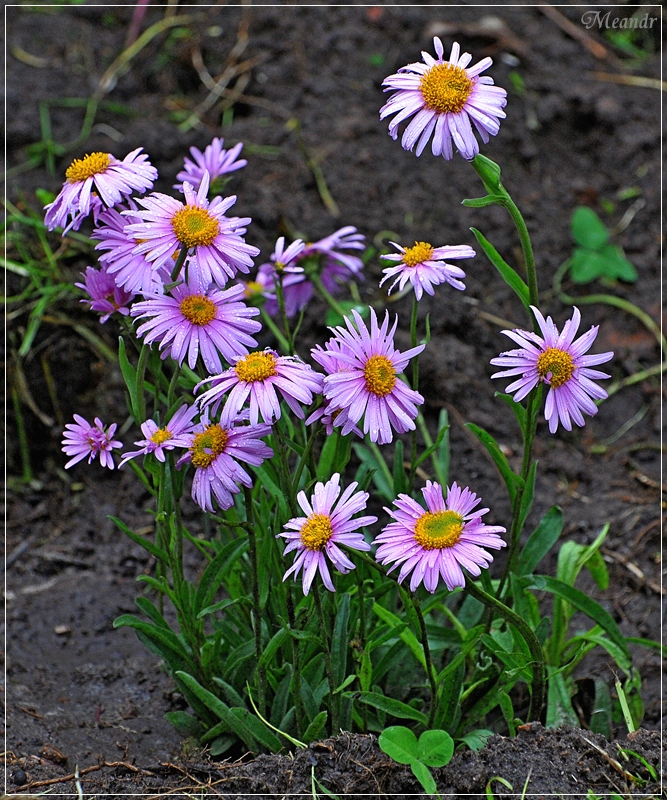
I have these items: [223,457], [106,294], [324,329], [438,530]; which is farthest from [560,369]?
[324,329]

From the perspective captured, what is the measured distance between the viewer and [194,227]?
4.23 ft

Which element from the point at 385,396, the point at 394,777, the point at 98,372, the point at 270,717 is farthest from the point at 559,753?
the point at 98,372

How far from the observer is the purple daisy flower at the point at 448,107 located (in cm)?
129

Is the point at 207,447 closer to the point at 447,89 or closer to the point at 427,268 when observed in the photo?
the point at 427,268

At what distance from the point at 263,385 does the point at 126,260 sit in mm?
335

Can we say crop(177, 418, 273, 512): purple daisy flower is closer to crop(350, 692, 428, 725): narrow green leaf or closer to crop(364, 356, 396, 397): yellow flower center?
crop(364, 356, 396, 397): yellow flower center

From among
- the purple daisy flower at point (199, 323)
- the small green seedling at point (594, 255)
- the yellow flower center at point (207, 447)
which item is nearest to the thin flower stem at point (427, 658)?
the yellow flower center at point (207, 447)

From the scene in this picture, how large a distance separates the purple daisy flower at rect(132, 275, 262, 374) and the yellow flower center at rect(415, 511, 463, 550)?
15.2 inches

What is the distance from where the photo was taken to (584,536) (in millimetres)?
2221

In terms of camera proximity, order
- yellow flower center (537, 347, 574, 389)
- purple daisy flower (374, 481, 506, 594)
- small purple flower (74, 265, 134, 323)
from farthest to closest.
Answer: small purple flower (74, 265, 134, 323) < yellow flower center (537, 347, 574, 389) < purple daisy flower (374, 481, 506, 594)

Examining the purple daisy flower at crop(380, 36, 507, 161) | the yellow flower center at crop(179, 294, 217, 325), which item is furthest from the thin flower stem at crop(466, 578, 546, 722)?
the purple daisy flower at crop(380, 36, 507, 161)

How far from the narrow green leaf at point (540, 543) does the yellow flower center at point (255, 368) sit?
748 millimetres

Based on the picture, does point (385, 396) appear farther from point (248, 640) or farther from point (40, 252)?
point (40, 252)

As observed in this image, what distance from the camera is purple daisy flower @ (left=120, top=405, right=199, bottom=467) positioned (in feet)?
4.37
